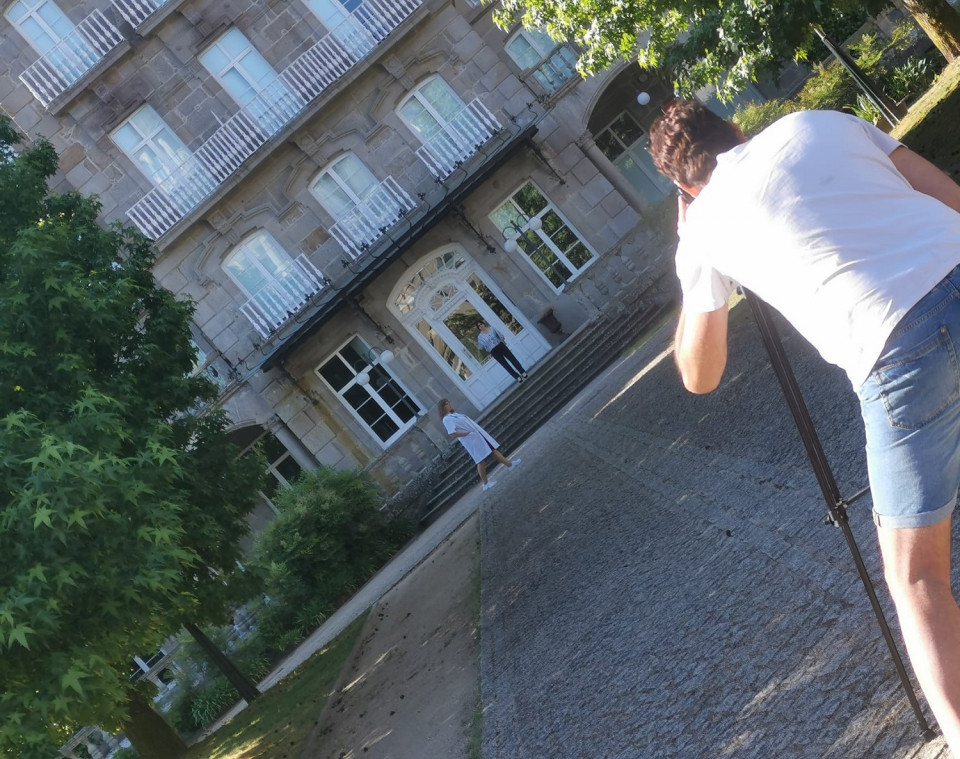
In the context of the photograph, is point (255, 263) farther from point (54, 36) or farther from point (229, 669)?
point (229, 669)

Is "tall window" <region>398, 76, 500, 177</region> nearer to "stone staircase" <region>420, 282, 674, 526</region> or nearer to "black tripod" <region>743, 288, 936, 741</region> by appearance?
"stone staircase" <region>420, 282, 674, 526</region>

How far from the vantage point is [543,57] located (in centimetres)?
2553

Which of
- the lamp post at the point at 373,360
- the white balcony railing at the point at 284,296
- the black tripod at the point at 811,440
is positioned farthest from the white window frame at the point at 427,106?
the black tripod at the point at 811,440

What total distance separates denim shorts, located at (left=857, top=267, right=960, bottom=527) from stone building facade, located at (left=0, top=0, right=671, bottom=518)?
22292 mm

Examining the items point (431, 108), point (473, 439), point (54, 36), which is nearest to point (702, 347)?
point (473, 439)

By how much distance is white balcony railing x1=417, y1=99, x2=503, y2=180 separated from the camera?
2514 centimetres

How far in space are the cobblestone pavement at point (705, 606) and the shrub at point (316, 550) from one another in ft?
24.2

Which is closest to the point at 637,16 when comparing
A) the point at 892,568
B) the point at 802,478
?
the point at 802,478

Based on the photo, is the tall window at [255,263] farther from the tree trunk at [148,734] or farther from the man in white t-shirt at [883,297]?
the man in white t-shirt at [883,297]

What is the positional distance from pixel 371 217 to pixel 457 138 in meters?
2.81

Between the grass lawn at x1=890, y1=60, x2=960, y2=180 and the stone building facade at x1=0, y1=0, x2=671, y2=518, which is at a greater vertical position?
the stone building facade at x1=0, y1=0, x2=671, y2=518

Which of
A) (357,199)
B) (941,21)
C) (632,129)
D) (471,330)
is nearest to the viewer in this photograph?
(941,21)

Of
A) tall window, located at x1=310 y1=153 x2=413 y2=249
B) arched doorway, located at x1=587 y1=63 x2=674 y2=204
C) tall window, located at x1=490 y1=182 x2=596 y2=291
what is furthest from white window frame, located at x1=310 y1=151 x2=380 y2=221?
arched doorway, located at x1=587 y1=63 x2=674 y2=204

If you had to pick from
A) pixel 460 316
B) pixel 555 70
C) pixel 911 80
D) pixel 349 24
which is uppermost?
pixel 349 24
